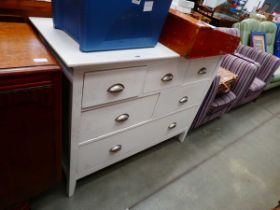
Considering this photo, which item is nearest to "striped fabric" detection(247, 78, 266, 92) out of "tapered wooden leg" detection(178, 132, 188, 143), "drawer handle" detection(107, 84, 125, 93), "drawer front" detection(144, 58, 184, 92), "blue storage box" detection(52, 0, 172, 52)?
"tapered wooden leg" detection(178, 132, 188, 143)

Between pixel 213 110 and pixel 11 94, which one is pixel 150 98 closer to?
pixel 11 94

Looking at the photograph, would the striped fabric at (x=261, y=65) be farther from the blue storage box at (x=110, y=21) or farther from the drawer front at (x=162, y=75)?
the blue storage box at (x=110, y=21)

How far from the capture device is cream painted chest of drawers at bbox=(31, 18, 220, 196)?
2.57ft

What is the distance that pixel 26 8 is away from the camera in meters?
0.98

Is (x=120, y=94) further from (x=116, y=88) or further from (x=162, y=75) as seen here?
(x=162, y=75)

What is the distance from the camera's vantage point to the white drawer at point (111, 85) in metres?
0.80

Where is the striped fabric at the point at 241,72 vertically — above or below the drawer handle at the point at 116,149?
above

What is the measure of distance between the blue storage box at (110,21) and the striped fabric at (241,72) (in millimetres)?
1381

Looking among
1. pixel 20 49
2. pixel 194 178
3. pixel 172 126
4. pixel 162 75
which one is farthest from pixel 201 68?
pixel 20 49

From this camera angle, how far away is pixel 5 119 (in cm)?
66

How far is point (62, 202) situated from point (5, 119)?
72 centimetres

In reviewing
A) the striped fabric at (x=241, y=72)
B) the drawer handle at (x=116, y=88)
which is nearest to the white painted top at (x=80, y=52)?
the drawer handle at (x=116, y=88)

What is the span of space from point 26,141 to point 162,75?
680 mm

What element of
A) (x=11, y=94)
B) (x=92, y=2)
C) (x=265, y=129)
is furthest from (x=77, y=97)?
(x=265, y=129)
